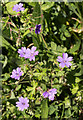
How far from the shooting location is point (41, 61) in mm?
1894

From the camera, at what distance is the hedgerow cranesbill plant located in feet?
6.05

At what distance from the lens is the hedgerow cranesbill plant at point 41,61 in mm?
1845

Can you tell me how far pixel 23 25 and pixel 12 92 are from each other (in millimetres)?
627

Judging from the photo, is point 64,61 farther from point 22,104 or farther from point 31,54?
point 22,104

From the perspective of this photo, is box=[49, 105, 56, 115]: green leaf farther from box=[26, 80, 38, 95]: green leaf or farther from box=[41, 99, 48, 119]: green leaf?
box=[26, 80, 38, 95]: green leaf

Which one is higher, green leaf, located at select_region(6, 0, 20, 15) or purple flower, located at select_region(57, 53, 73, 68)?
green leaf, located at select_region(6, 0, 20, 15)

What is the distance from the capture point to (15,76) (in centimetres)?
187

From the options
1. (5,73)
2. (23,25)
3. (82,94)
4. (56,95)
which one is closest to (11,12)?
(23,25)

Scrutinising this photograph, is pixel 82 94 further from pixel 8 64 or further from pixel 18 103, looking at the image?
pixel 8 64

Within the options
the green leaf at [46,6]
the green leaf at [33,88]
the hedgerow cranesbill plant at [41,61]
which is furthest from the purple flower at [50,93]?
the green leaf at [46,6]

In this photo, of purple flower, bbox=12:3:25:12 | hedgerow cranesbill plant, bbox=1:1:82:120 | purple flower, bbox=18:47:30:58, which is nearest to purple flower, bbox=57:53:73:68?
hedgerow cranesbill plant, bbox=1:1:82:120

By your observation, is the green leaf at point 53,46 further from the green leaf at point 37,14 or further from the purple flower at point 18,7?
the purple flower at point 18,7

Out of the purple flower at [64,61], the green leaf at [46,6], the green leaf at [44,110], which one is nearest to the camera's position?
the purple flower at [64,61]

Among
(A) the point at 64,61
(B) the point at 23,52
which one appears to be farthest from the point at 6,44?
(A) the point at 64,61
